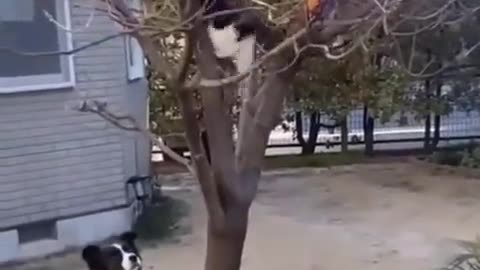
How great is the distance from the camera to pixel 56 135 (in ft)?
26.7

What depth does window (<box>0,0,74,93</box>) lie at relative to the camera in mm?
7730

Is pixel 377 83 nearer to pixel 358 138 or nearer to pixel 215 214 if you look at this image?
pixel 358 138

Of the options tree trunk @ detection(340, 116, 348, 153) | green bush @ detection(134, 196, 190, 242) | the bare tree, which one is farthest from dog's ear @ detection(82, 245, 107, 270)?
tree trunk @ detection(340, 116, 348, 153)

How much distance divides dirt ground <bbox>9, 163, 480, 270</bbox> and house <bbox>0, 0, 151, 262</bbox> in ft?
1.18

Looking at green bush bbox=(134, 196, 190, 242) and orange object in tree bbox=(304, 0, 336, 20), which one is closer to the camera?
orange object in tree bbox=(304, 0, 336, 20)

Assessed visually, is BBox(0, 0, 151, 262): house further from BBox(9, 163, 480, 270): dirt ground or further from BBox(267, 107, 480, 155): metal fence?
BBox(267, 107, 480, 155): metal fence

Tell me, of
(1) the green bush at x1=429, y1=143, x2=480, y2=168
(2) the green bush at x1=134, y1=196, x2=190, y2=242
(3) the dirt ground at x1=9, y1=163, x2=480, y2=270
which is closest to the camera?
(3) the dirt ground at x1=9, y1=163, x2=480, y2=270

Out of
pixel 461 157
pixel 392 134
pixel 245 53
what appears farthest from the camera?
pixel 392 134

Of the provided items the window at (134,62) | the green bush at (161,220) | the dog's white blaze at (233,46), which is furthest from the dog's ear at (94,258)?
the window at (134,62)

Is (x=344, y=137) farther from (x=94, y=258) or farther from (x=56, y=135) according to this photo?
(x=94, y=258)

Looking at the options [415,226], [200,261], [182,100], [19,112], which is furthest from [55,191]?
[182,100]

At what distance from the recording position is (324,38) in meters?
4.07

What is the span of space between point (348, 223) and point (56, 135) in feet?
10.0

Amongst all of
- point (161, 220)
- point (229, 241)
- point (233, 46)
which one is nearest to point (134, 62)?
point (161, 220)
